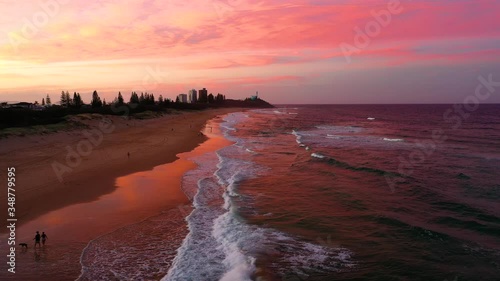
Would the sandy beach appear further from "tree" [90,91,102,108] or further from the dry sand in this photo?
"tree" [90,91,102,108]

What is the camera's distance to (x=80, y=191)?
67.4ft

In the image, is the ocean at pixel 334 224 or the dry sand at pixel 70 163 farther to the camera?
the dry sand at pixel 70 163

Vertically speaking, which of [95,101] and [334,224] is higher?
[95,101]

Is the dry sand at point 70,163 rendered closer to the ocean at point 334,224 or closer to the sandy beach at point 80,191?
the sandy beach at point 80,191

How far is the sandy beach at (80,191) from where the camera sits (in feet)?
41.9

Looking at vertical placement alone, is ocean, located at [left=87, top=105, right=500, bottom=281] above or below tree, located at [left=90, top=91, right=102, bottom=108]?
below

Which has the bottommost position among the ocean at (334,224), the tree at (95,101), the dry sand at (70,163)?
the ocean at (334,224)

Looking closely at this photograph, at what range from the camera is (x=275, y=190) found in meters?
22.2

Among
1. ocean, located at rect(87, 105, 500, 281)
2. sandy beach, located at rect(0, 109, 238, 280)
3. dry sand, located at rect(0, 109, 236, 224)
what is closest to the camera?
ocean, located at rect(87, 105, 500, 281)

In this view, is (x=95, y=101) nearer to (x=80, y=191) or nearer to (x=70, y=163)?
(x=70, y=163)

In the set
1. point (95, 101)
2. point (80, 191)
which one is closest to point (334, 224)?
point (80, 191)

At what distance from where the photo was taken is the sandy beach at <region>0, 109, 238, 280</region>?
12.8 m

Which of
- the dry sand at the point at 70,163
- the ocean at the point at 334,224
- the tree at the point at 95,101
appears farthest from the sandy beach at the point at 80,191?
the tree at the point at 95,101

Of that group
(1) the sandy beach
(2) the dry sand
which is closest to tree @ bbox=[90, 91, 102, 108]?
(2) the dry sand
